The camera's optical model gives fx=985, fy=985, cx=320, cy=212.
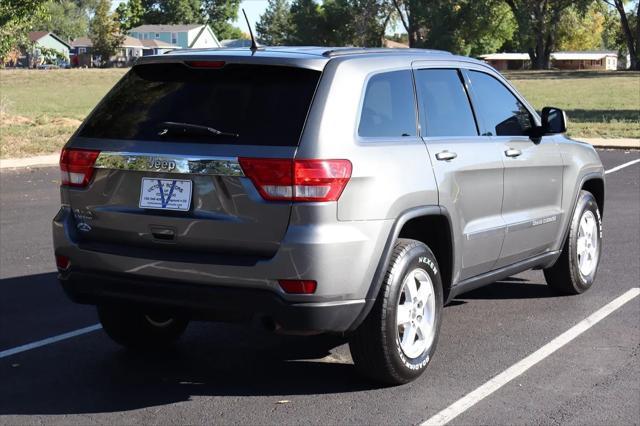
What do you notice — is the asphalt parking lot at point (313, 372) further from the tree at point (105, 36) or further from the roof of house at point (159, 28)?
the roof of house at point (159, 28)

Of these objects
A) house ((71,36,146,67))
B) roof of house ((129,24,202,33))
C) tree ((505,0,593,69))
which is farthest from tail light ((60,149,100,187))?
roof of house ((129,24,202,33))

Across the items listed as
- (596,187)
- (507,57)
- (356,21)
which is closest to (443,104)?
(596,187)

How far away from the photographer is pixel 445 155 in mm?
5719

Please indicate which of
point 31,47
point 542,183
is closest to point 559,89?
point 31,47

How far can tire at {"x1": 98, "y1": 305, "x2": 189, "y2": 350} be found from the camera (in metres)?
6.05

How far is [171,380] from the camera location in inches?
221

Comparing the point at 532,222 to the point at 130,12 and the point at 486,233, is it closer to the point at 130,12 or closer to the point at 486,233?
the point at 486,233

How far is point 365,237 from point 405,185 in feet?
1.56

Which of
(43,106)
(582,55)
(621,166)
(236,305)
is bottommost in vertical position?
(621,166)

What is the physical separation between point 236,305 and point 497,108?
2628 millimetres

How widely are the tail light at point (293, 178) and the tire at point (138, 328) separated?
1.53 metres

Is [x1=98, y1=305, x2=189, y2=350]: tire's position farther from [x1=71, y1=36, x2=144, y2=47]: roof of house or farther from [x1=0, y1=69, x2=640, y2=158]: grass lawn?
[x1=71, y1=36, x2=144, y2=47]: roof of house

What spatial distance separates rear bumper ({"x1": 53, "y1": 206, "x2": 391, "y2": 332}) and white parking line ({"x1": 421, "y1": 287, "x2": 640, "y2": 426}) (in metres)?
0.67

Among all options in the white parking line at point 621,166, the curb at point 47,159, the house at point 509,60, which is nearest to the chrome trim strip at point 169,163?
the white parking line at point 621,166
